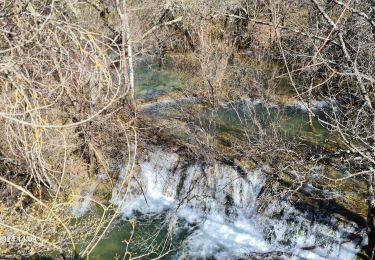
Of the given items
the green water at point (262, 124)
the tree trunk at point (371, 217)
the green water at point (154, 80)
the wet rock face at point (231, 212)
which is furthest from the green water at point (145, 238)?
the green water at point (154, 80)

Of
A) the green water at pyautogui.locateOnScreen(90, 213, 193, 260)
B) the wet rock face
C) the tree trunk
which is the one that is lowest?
the green water at pyautogui.locateOnScreen(90, 213, 193, 260)

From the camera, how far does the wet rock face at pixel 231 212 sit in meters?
7.53

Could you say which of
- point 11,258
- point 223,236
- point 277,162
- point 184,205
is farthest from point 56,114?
point 277,162

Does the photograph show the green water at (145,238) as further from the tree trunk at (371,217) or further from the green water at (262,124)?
the tree trunk at (371,217)

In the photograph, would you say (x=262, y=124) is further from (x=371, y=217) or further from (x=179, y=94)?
(x=371, y=217)

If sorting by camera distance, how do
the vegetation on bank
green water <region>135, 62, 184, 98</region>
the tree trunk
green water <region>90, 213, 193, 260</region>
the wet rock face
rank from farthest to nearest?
green water <region>135, 62, 184, 98</region> → green water <region>90, 213, 193, 260</region> → the wet rock face → the tree trunk → the vegetation on bank

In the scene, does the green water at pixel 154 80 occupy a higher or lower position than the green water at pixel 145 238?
higher

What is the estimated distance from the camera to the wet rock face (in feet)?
24.7

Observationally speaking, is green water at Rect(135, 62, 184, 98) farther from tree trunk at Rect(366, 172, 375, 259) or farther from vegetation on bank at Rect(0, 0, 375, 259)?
tree trunk at Rect(366, 172, 375, 259)

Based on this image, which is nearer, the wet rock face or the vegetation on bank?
the vegetation on bank

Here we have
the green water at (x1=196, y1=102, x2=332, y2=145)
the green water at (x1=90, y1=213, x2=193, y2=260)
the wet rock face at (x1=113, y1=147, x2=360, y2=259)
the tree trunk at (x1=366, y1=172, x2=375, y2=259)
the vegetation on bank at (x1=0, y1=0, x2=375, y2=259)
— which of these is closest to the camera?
the vegetation on bank at (x1=0, y1=0, x2=375, y2=259)

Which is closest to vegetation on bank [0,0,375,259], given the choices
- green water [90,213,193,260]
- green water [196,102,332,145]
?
green water [196,102,332,145]

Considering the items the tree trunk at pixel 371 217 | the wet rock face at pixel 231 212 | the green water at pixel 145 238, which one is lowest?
the green water at pixel 145 238

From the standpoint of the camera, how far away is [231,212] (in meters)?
8.64
